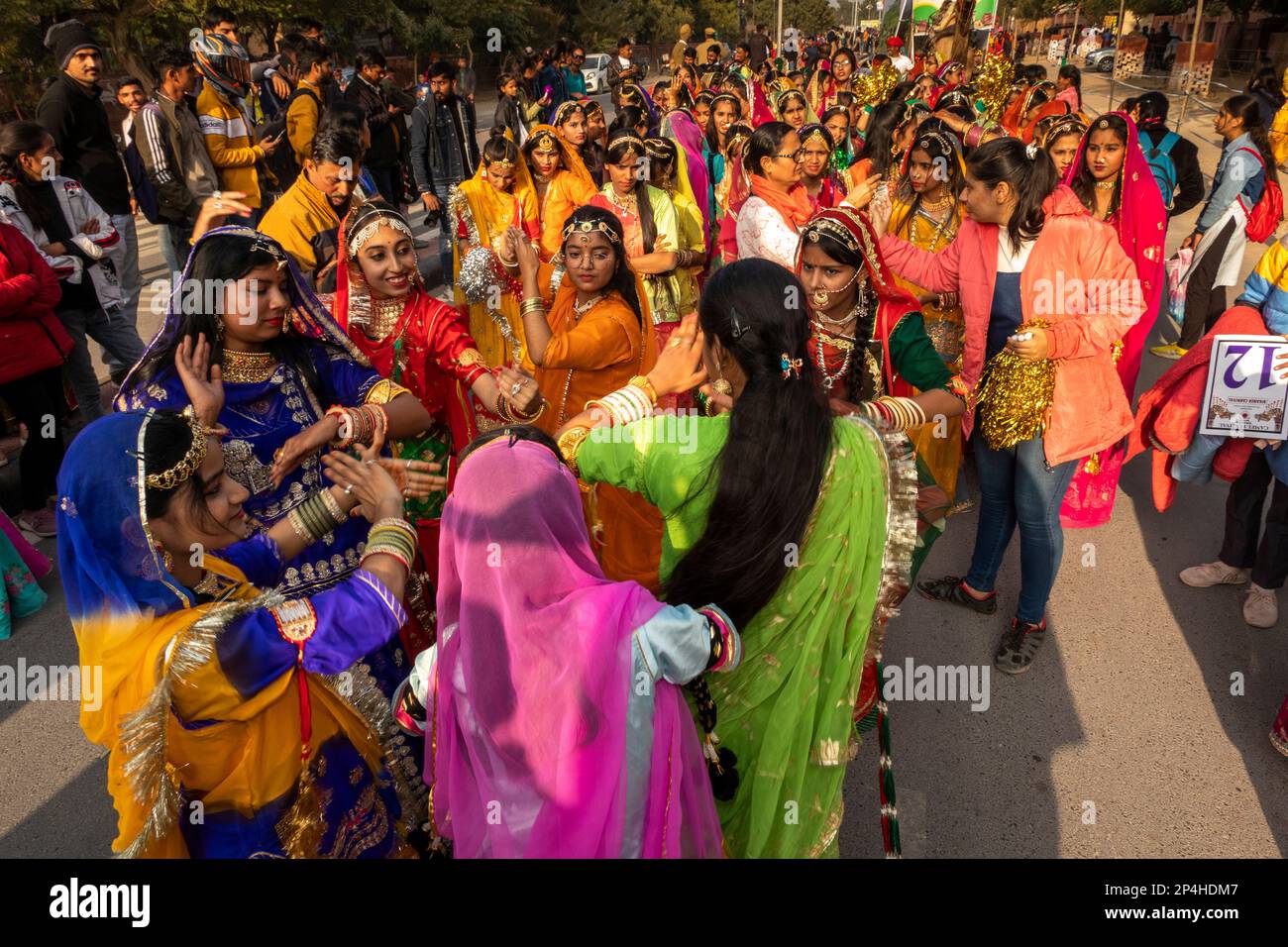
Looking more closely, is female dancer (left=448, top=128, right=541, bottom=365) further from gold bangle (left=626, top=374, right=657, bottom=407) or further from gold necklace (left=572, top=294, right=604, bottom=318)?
gold bangle (left=626, top=374, right=657, bottom=407)

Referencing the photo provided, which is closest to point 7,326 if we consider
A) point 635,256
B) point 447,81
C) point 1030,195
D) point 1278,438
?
point 635,256

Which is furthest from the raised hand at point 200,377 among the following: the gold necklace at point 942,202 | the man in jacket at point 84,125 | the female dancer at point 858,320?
the man in jacket at point 84,125

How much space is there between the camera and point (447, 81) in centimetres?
938

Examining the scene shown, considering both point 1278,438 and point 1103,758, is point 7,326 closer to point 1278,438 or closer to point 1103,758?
point 1103,758

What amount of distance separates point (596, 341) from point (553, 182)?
3.00 metres

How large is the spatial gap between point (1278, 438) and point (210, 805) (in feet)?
11.9

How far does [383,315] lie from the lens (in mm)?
3025

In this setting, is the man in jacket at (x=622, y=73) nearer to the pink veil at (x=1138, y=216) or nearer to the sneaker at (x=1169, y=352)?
the sneaker at (x=1169, y=352)

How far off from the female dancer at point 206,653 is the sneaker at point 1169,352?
6.19 meters

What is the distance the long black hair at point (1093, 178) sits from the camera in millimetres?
4102

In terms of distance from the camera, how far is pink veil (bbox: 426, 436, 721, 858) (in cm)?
142

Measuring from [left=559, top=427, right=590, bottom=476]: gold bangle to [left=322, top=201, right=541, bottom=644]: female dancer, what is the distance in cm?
80

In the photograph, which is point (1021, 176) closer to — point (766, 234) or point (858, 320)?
point (858, 320)

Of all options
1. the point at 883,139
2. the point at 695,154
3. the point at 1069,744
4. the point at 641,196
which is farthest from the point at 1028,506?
the point at 695,154
